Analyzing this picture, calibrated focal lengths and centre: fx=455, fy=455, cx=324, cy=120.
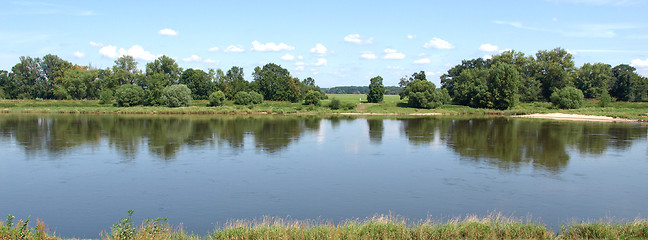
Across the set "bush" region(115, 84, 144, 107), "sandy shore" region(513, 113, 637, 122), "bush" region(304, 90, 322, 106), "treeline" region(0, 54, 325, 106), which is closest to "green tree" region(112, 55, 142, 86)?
"treeline" region(0, 54, 325, 106)

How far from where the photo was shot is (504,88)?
68312mm

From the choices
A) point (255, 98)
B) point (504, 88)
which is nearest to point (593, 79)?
point (504, 88)

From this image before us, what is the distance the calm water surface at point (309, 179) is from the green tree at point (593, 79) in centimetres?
5368

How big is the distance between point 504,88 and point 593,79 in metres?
23.7

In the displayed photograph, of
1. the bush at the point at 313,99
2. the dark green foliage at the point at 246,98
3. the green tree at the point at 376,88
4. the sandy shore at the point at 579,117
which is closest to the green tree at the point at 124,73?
the dark green foliage at the point at 246,98

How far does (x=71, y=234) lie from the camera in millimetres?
11328

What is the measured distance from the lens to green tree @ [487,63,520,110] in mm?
68125

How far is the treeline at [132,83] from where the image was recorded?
74.0m

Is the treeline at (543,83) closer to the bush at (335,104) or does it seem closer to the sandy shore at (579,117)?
the sandy shore at (579,117)

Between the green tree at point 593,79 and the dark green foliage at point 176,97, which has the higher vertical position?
the green tree at point 593,79

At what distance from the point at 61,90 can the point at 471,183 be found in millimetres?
84473

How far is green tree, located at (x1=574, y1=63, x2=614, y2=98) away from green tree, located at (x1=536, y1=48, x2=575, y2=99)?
190 centimetres

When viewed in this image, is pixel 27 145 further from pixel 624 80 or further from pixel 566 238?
pixel 624 80

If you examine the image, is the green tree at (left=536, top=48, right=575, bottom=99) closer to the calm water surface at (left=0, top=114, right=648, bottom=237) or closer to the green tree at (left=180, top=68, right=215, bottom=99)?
the calm water surface at (left=0, top=114, right=648, bottom=237)
